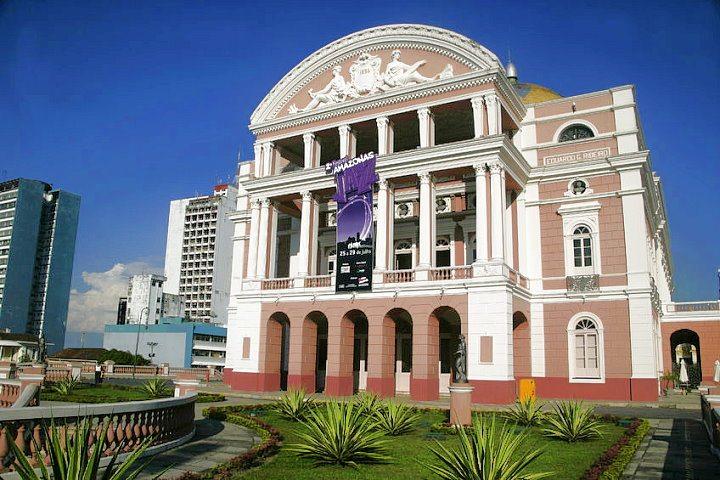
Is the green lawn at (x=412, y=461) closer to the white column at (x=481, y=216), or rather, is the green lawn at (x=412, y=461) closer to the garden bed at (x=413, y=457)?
the garden bed at (x=413, y=457)

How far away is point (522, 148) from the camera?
32406 millimetres

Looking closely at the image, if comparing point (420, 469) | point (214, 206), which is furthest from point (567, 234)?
point (214, 206)

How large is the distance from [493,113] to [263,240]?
14748 mm

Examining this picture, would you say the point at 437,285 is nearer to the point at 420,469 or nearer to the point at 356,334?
the point at 356,334

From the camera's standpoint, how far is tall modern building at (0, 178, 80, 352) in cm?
10850

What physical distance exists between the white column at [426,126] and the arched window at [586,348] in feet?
38.7

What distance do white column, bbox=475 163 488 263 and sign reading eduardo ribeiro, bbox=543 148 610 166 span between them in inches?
217

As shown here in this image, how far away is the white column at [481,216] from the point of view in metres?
27.3

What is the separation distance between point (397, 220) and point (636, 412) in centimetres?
1682

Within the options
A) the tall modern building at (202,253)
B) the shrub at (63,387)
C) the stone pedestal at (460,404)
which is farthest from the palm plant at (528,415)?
the tall modern building at (202,253)

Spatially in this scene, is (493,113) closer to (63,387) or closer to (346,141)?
(346,141)

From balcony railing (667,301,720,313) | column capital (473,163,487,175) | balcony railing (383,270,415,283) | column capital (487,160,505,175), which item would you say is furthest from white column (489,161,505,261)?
balcony railing (667,301,720,313)

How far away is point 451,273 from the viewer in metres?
28.3

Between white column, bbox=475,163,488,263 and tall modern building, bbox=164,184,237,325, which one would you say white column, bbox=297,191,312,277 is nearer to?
white column, bbox=475,163,488,263
